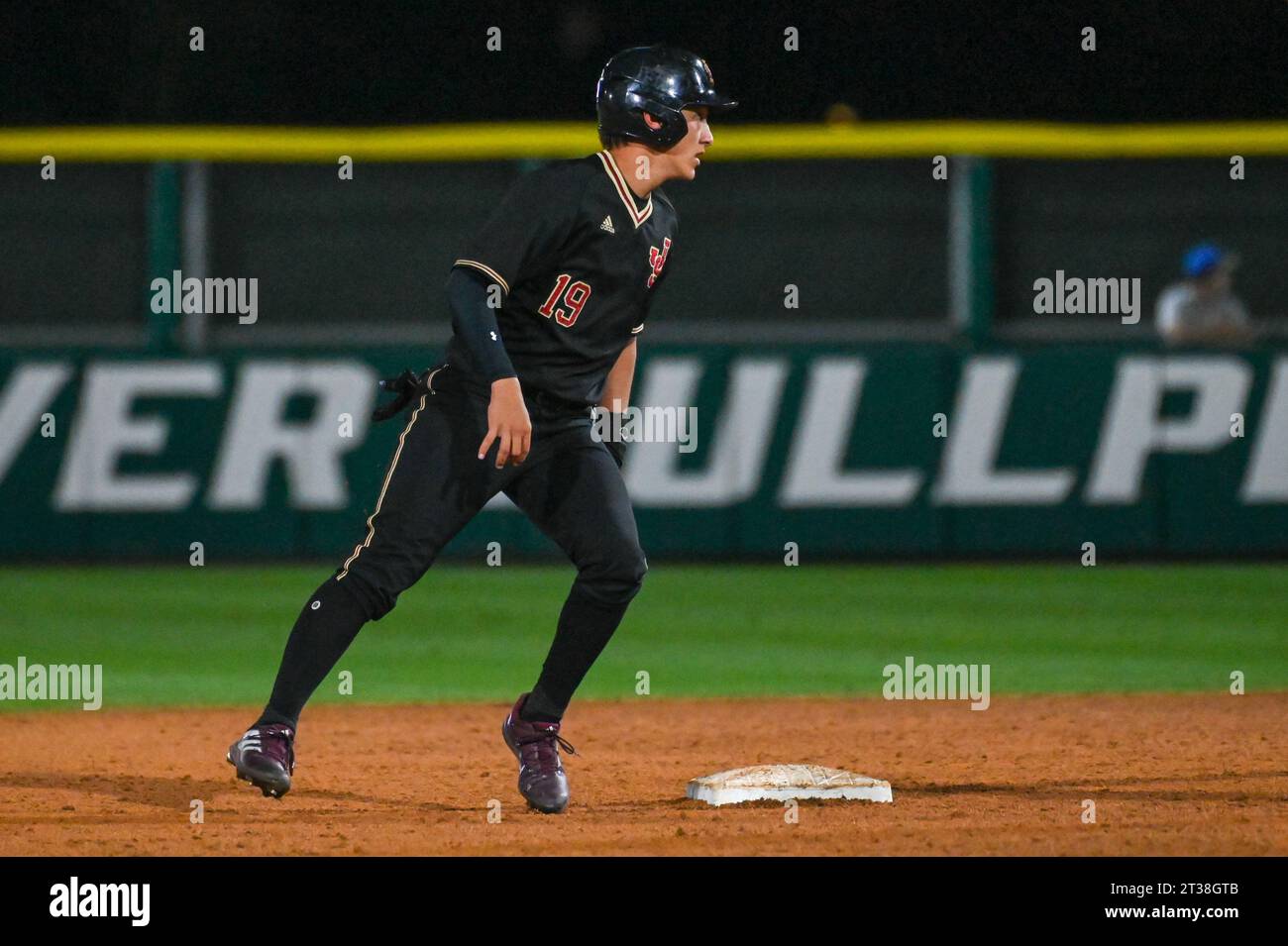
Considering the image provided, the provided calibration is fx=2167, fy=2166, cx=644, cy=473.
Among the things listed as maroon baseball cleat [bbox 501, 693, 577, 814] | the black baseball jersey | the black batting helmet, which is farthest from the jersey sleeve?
maroon baseball cleat [bbox 501, 693, 577, 814]

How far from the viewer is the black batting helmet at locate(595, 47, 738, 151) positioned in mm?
5527

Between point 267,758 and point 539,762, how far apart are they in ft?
2.48

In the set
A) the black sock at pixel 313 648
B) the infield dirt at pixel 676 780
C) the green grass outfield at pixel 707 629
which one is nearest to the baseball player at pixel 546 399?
the black sock at pixel 313 648

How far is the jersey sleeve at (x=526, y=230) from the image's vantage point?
17.6ft

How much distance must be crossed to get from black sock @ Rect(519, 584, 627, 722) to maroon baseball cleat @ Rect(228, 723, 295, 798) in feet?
2.24

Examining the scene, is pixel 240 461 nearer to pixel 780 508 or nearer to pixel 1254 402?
pixel 780 508

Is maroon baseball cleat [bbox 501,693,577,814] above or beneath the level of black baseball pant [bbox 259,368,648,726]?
beneath

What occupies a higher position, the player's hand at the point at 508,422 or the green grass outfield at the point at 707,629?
the green grass outfield at the point at 707,629

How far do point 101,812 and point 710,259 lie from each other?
9251 mm

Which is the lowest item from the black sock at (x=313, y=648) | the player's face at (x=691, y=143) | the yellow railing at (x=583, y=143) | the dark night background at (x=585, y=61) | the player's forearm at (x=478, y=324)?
the black sock at (x=313, y=648)

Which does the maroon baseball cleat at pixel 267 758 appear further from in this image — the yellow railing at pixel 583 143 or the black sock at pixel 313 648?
the yellow railing at pixel 583 143

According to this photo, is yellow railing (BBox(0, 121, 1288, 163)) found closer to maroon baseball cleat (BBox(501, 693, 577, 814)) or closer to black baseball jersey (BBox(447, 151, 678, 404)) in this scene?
black baseball jersey (BBox(447, 151, 678, 404))

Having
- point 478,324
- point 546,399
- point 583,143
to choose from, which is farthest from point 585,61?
point 478,324

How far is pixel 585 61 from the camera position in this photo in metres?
19.6
